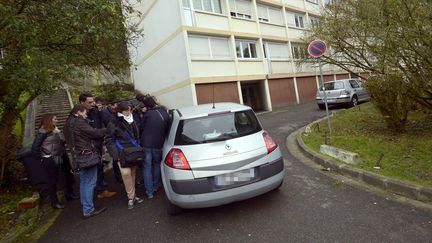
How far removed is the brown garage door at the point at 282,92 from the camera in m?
19.5

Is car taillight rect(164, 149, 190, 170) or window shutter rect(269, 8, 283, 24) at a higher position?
window shutter rect(269, 8, 283, 24)

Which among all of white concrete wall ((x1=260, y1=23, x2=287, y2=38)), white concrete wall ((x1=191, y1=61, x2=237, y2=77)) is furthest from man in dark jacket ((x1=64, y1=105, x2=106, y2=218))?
white concrete wall ((x1=260, y1=23, x2=287, y2=38))

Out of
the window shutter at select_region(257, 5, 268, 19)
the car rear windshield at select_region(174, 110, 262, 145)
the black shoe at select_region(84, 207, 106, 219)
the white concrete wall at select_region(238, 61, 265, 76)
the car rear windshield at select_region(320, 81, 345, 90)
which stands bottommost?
the black shoe at select_region(84, 207, 106, 219)

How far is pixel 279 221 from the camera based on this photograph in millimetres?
3557

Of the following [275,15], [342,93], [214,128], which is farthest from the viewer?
[275,15]

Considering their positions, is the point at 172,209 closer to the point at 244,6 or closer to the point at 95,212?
the point at 95,212

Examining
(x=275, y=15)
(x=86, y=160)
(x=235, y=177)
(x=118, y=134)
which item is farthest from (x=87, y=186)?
(x=275, y=15)

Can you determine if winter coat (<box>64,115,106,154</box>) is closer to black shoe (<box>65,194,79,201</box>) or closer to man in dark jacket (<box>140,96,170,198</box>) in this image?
man in dark jacket (<box>140,96,170,198</box>)

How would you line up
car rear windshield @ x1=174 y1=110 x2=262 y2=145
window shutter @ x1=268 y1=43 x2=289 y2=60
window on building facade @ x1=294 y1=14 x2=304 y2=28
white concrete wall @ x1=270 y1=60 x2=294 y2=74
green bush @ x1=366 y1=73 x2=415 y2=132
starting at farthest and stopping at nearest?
1. window on building facade @ x1=294 y1=14 x2=304 y2=28
2. window shutter @ x1=268 y1=43 x2=289 y2=60
3. white concrete wall @ x1=270 y1=60 x2=294 y2=74
4. green bush @ x1=366 y1=73 x2=415 y2=132
5. car rear windshield @ x1=174 y1=110 x2=262 y2=145

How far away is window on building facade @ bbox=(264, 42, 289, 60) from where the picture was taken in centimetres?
2024

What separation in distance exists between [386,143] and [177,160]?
5.24 meters

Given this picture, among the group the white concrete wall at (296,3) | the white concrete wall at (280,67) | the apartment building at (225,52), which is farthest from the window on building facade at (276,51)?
the white concrete wall at (296,3)

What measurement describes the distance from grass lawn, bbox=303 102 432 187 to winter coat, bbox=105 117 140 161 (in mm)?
4160

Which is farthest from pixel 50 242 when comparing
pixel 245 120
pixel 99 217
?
pixel 245 120
